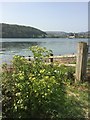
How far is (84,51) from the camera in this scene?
891cm

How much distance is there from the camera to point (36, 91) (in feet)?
15.9

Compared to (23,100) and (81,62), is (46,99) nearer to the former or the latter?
(23,100)

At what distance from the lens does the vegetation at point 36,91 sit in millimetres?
4934

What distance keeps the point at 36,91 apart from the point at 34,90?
0.04 m

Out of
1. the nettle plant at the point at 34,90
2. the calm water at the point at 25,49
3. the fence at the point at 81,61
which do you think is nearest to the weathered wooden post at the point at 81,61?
the fence at the point at 81,61

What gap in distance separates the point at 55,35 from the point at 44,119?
190 meters

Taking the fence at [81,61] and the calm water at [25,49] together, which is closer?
the fence at [81,61]

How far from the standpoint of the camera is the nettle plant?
4902 millimetres

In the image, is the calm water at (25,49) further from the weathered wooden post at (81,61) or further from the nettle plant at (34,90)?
the weathered wooden post at (81,61)

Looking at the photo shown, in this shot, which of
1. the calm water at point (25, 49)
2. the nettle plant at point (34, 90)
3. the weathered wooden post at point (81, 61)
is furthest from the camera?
the calm water at point (25, 49)

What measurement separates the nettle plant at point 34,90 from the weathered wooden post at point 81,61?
321 centimetres

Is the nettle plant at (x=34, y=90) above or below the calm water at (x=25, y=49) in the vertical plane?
below

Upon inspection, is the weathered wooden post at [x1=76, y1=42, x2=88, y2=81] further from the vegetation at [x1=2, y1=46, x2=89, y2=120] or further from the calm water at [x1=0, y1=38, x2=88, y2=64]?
the vegetation at [x1=2, y1=46, x2=89, y2=120]

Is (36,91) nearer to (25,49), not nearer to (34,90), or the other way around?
(34,90)
